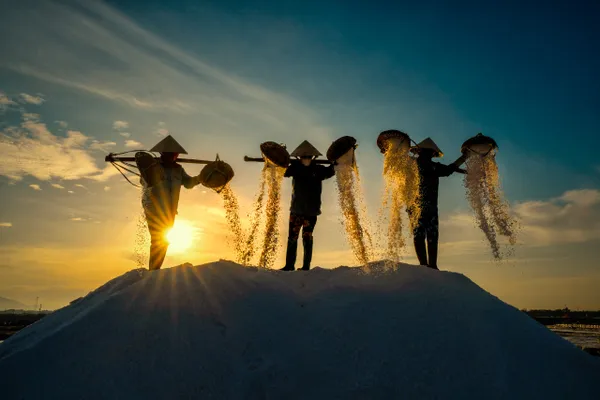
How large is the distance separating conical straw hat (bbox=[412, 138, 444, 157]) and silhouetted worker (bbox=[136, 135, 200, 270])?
3.63m

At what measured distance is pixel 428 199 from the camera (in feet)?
19.3

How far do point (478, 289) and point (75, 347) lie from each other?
13.4 feet

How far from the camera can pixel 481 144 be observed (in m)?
6.39

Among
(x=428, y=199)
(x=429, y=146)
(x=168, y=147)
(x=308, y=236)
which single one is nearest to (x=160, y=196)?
(x=168, y=147)

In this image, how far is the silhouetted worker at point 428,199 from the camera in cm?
574

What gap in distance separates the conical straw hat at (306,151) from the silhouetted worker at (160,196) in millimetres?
1811

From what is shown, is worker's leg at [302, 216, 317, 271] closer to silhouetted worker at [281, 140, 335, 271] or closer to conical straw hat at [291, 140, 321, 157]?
silhouetted worker at [281, 140, 335, 271]

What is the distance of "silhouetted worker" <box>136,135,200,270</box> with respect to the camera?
19.0ft

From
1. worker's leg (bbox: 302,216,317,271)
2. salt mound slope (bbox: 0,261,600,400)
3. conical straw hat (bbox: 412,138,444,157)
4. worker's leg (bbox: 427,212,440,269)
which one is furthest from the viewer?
conical straw hat (bbox: 412,138,444,157)

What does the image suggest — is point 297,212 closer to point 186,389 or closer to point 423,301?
point 423,301

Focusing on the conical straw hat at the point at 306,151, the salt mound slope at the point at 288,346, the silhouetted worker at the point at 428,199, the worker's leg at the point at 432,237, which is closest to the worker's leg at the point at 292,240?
the conical straw hat at the point at 306,151

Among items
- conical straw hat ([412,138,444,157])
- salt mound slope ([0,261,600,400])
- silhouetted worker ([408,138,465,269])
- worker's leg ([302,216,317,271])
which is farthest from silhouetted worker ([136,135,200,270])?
conical straw hat ([412,138,444,157])

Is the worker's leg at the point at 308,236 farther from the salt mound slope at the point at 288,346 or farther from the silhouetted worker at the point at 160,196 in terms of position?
the silhouetted worker at the point at 160,196

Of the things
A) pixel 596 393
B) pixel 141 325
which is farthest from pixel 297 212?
pixel 596 393
